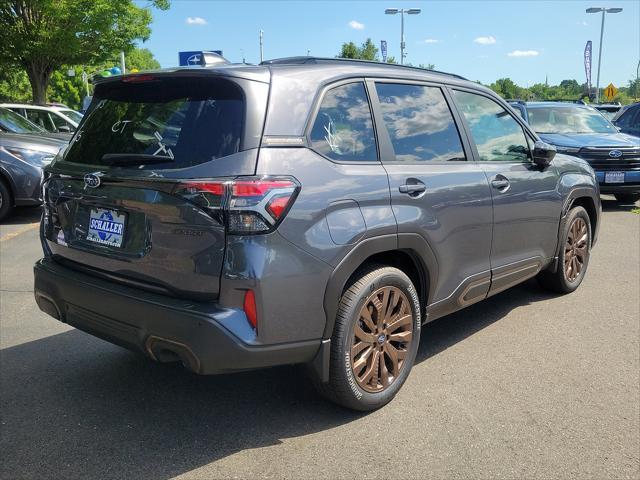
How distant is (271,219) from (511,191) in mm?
2245

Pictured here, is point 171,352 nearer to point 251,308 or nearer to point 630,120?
point 251,308

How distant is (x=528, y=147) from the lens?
4688 mm

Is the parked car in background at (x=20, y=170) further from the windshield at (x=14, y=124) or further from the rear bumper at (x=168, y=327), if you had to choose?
the rear bumper at (x=168, y=327)

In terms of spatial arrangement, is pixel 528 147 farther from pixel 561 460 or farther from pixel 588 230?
pixel 561 460

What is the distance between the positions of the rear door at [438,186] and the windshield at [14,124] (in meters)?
8.22

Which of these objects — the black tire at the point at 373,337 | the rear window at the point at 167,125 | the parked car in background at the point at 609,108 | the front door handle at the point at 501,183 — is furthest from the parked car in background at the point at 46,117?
the parked car in background at the point at 609,108

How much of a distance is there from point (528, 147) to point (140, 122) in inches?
119

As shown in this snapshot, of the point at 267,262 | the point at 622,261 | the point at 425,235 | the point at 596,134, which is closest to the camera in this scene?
the point at 267,262

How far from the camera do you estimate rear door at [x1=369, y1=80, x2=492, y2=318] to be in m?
3.38

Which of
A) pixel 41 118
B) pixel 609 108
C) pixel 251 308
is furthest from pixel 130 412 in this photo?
pixel 609 108

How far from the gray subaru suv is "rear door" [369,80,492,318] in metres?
0.01

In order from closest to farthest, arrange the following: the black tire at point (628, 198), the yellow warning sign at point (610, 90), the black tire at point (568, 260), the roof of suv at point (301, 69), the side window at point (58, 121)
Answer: the roof of suv at point (301, 69)
the black tire at point (568, 260)
the black tire at point (628, 198)
the side window at point (58, 121)
the yellow warning sign at point (610, 90)

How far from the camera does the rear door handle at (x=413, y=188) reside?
10.9ft

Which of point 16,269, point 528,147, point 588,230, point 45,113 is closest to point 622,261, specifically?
point 588,230
